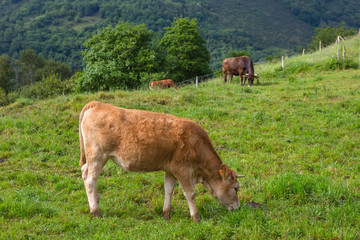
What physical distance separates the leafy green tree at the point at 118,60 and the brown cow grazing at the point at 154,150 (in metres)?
20.1

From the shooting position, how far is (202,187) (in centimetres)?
692

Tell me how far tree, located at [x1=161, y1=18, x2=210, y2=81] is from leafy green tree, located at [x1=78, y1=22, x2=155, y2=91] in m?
11.4

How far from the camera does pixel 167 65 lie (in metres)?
35.7

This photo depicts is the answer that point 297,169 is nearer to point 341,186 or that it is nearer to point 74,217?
point 341,186

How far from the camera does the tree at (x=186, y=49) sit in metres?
42.2

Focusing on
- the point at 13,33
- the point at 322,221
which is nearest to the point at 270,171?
the point at 322,221

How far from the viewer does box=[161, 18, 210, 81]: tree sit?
42156 millimetres

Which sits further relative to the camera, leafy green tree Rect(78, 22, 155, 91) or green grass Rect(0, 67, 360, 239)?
leafy green tree Rect(78, 22, 155, 91)

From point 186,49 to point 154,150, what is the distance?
38221 mm

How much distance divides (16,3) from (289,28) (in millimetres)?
164258

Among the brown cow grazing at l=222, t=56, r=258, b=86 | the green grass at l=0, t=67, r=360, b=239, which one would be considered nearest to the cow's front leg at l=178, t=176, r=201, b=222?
the green grass at l=0, t=67, r=360, b=239

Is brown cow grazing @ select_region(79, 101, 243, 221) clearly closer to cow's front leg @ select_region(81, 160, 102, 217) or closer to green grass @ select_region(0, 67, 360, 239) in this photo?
cow's front leg @ select_region(81, 160, 102, 217)

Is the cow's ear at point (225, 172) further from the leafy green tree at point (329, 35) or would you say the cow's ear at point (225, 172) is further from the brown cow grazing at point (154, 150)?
the leafy green tree at point (329, 35)

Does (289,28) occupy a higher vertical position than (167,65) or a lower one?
lower
